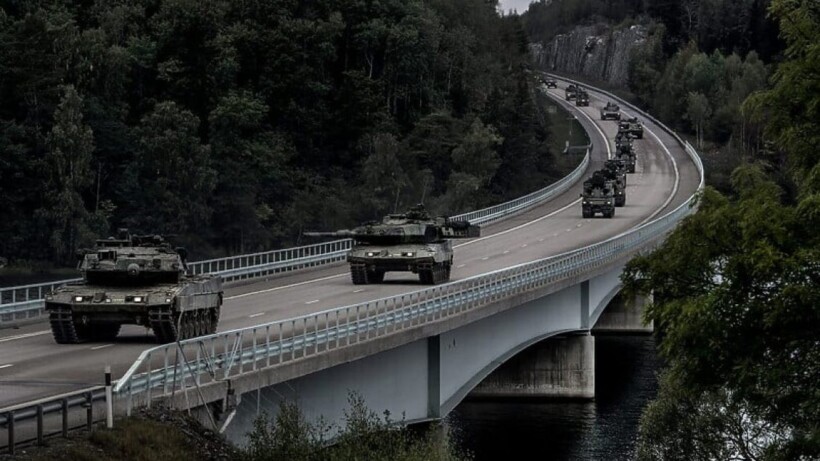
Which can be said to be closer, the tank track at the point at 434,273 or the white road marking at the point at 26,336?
the white road marking at the point at 26,336

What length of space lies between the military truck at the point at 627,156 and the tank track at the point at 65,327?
366 feet

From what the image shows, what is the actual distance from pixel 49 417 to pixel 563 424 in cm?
3731

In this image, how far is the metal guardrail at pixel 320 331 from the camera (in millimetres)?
29344

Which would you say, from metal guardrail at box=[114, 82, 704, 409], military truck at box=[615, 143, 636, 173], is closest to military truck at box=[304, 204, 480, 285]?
metal guardrail at box=[114, 82, 704, 409]

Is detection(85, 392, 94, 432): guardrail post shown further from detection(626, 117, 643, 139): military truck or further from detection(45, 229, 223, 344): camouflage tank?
detection(626, 117, 643, 139): military truck

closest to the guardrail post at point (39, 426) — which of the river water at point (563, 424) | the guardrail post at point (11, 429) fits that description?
the guardrail post at point (11, 429)

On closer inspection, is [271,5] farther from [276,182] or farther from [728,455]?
[728,455]

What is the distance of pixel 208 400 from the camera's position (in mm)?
29922

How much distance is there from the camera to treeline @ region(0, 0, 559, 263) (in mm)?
97562

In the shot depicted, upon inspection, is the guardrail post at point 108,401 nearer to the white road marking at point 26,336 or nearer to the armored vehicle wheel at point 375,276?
the white road marking at point 26,336

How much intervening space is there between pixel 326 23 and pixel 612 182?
30.7 m

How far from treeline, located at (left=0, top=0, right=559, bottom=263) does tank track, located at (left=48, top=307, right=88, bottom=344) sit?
179ft

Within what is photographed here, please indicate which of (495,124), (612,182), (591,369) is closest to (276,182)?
(612,182)

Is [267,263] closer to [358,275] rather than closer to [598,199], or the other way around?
[358,275]
